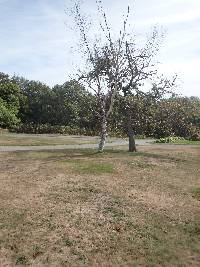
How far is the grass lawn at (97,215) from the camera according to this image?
12094mm

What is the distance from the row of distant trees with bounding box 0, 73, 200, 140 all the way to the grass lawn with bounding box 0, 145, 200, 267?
32.6ft

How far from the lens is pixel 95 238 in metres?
13.2

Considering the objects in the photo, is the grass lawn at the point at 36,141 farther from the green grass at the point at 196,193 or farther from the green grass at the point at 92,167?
the green grass at the point at 196,193

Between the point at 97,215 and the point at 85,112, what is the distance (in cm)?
2486

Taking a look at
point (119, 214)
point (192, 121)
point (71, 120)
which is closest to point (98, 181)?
point (119, 214)

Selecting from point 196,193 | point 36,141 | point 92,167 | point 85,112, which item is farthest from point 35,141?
point 196,193

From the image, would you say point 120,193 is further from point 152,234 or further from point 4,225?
point 4,225

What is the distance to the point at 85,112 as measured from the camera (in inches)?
1551

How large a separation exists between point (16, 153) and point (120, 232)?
56.3 feet

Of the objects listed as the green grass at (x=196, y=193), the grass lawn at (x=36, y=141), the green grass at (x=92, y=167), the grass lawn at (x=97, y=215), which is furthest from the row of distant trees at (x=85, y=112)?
the green grass at (x=196, y=193)

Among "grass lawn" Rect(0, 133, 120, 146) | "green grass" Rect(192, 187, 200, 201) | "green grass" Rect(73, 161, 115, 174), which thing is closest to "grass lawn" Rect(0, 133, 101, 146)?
"grass lawn" Rect(0, 133, 120, 146)

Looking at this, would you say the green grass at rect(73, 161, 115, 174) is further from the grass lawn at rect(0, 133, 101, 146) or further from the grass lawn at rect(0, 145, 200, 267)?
the grass lawn at rect(0, 133, 101, 146)

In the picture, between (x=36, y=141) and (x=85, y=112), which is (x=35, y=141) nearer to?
(x=36, y=141)

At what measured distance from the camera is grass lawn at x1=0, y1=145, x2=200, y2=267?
1209 centimetres
